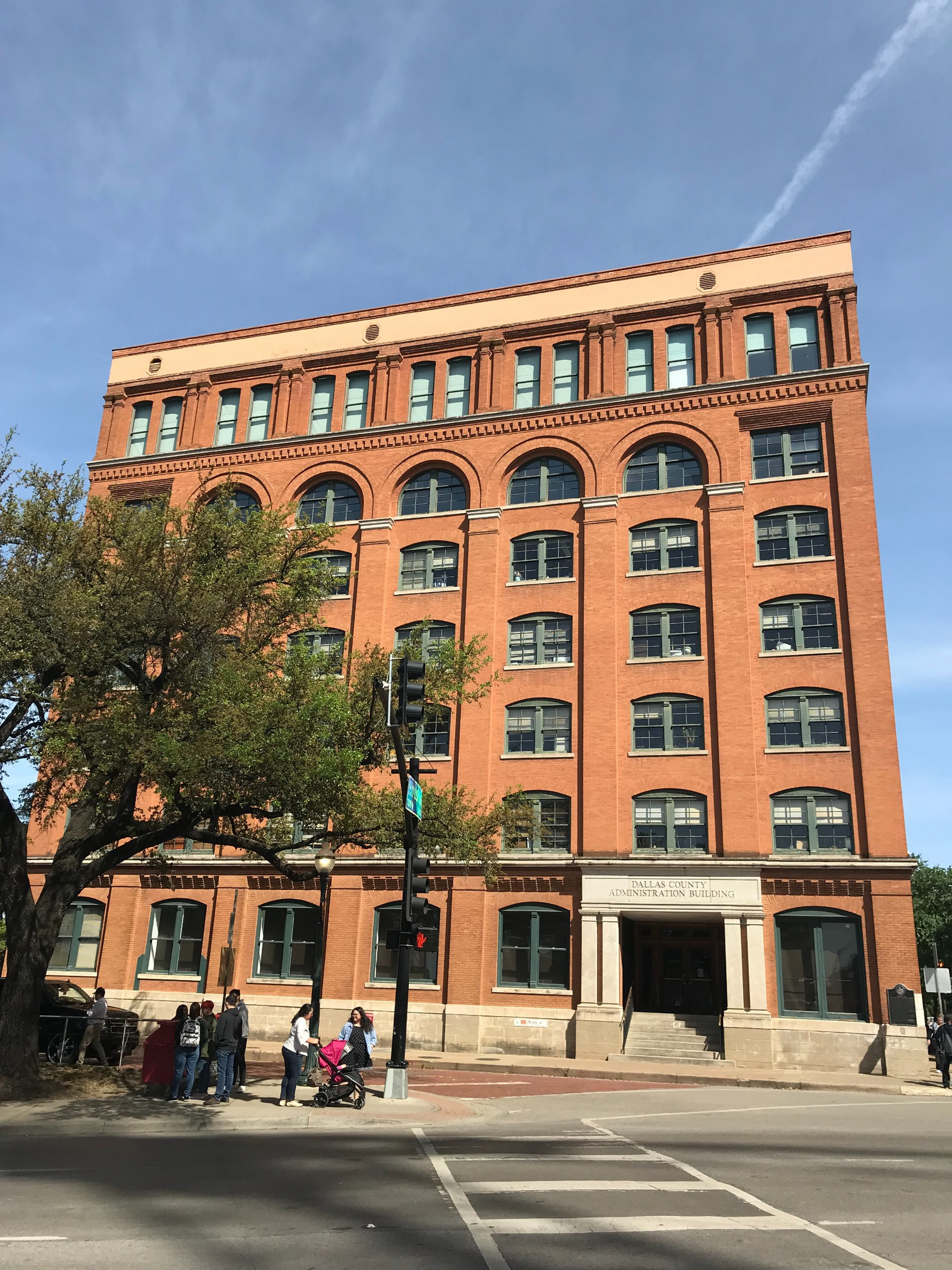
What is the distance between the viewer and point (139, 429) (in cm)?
4069

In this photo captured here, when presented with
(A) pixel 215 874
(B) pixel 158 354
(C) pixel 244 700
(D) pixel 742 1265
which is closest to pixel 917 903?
(A) pixel 215 874

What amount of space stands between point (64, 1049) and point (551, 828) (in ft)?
47.4

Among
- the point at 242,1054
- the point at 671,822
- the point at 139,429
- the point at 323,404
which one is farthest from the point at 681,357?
the point at 242,1054

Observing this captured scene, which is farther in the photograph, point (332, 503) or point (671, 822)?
point (332, 503)

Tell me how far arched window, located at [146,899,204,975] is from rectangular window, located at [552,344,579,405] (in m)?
21.2

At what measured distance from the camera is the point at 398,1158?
454 inches

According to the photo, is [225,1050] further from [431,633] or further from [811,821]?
[431,633]

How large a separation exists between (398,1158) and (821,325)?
29.6 metres

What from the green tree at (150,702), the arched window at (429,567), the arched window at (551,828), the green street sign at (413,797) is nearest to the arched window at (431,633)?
the arched window at (429,567)

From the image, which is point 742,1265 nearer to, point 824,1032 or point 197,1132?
point 197,1132

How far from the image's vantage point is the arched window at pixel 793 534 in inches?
1209

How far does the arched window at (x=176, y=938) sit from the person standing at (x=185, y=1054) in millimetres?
16187

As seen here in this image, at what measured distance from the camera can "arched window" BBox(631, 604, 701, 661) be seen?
101ft

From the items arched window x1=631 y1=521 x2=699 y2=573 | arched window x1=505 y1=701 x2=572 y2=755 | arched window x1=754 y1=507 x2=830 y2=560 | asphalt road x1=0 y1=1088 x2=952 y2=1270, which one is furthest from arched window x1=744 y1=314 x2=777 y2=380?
asphalt road x1=0 y1=1088 x2=952 y2=1270
